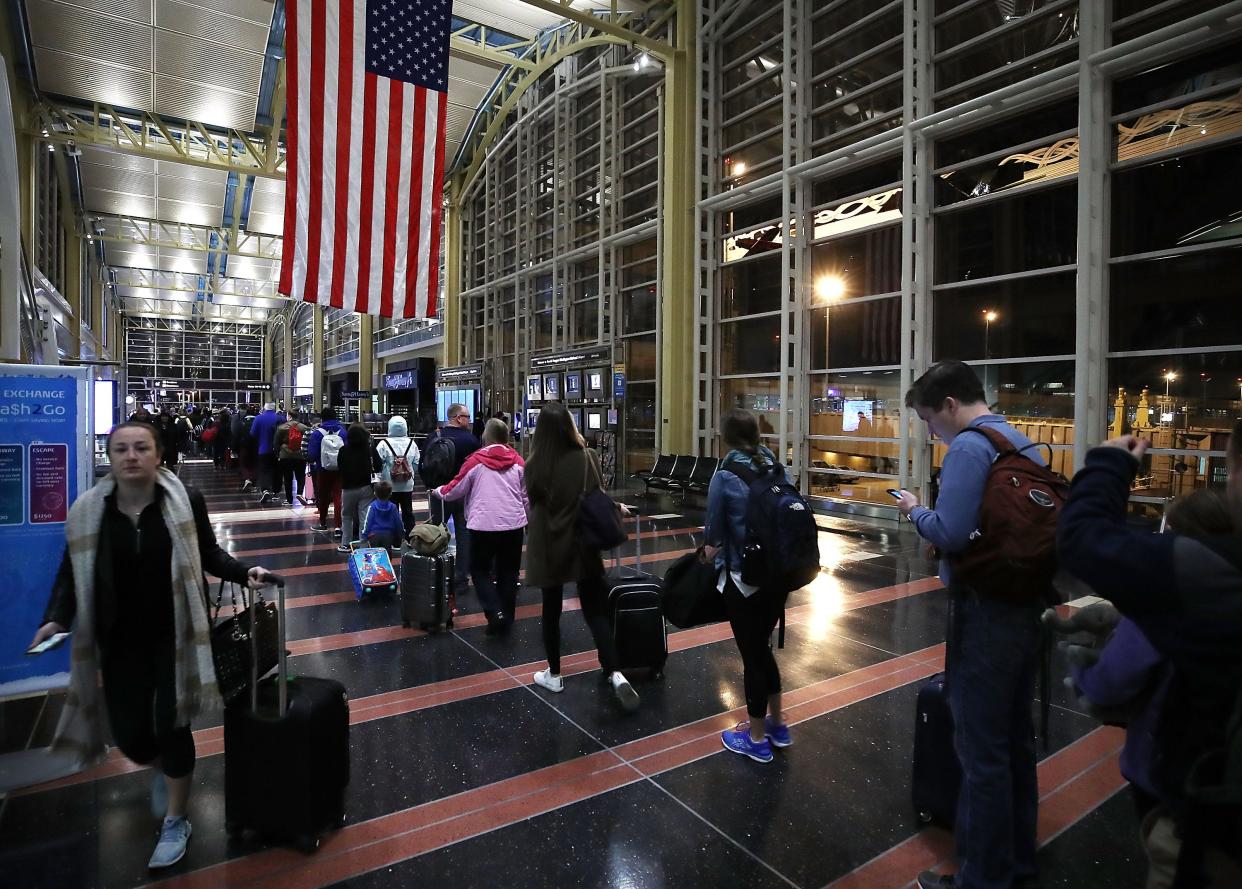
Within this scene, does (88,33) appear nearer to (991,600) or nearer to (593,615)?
(593,615)

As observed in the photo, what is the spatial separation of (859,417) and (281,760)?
10514mm

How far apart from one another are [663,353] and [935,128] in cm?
620

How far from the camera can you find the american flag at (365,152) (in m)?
6.39

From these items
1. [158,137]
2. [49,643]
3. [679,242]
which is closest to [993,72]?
[679,242]

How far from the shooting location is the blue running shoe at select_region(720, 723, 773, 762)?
3.33 meters

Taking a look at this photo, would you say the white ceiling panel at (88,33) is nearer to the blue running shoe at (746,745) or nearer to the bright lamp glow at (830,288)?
the bright lamp glow at (830,288)

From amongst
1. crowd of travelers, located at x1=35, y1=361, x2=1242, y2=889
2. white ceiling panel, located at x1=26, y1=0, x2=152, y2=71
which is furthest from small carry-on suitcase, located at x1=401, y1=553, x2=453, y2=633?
white ceiling panel, located at x1=26, y1=0, x2=152, y2=71

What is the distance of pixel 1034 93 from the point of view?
8.88 metres

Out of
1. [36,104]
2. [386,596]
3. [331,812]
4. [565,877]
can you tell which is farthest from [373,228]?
[36,104]

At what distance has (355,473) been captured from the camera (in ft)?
25.4

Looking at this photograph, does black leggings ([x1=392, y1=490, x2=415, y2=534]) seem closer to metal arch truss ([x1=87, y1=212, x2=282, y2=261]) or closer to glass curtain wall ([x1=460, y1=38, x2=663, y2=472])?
glass curtain wall ([x1=460, y1=38, x2=663, y2=472])

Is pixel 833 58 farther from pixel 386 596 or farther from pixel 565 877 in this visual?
pixel 565 877

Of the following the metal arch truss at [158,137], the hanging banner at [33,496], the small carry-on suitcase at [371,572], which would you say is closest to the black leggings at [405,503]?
the small carry-on suitcase at [371,572]

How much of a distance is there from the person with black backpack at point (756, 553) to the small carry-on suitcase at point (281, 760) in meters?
1.81
